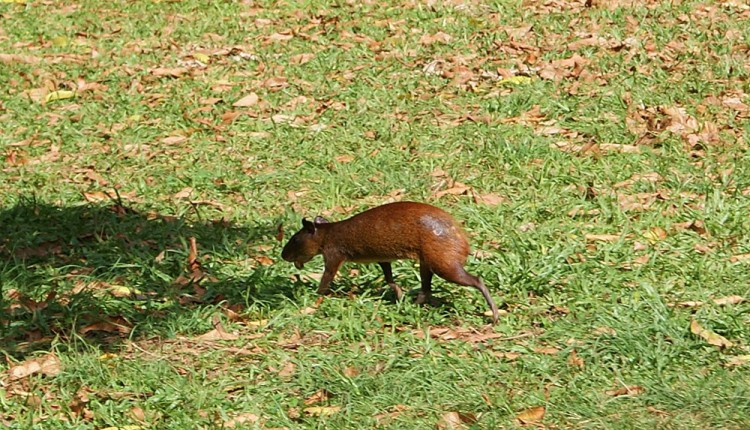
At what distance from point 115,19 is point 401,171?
201 inches

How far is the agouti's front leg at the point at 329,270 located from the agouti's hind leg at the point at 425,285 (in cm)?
45

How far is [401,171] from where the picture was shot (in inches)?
329

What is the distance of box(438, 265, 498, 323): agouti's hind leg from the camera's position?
19.3 ft

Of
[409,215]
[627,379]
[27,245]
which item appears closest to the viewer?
[627,379]

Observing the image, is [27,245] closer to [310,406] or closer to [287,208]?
[287,208]

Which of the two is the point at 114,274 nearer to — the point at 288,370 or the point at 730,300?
the point at 288,370

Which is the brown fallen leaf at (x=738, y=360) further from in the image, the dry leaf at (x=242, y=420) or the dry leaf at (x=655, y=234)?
the dry leaf at (x=242, y=420)

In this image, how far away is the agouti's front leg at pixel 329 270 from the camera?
632cm

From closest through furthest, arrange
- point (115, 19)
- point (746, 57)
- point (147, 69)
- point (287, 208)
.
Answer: point (287, 208) → point (746, 57) → point (147, 69) → point (115, 19)

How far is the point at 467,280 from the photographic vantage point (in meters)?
5.90

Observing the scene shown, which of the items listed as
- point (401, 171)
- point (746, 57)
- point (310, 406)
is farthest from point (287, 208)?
point (746, 57)

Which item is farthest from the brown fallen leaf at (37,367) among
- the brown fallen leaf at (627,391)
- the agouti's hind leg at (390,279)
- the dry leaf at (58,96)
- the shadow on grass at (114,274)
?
the dry leaf at (58,96)

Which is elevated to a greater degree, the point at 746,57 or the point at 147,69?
the point at 746,57

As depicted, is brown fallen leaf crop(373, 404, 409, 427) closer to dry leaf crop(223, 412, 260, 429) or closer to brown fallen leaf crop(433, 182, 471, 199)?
dry leaf crop(223, 412, 260, 429)
